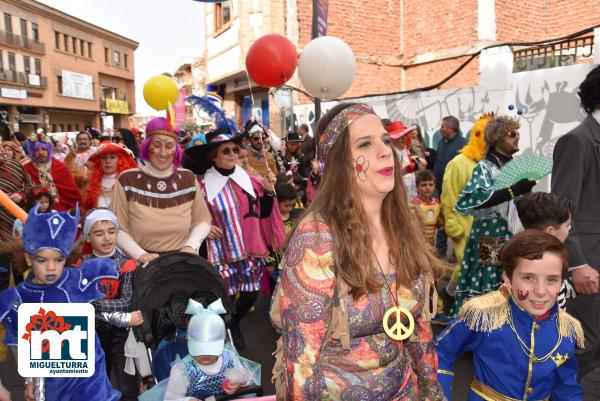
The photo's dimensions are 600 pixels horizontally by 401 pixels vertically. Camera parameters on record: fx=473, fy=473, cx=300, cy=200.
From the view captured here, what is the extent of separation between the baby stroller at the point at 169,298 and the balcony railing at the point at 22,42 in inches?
1720

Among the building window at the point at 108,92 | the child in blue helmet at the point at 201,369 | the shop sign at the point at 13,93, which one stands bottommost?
the child in blue helmet at the point at 201,369

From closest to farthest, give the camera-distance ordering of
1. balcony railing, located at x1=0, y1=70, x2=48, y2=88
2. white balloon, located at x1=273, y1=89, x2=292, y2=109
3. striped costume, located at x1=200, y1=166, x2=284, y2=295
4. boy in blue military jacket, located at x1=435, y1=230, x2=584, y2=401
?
boy in blue military jacket, located at x1=435, y1=230, x2=584, y2=401
striped costume, located at x1=200, y1=166, x2=284, y2=295
white balloon, located at x1=273, y1=89, x2=292, y2=109
balcony railing, located at x1=0, y1=70, x2=48, y2=88

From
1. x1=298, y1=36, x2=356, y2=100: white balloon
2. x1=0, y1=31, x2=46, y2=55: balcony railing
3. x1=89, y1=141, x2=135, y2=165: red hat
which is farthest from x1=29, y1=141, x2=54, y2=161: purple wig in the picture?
x1=0, y1=31, x2=46, y2=55: balcony railing

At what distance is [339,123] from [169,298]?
1902 mm

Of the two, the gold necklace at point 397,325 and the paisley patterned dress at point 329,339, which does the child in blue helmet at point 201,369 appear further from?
the gold necklace at point 397,325

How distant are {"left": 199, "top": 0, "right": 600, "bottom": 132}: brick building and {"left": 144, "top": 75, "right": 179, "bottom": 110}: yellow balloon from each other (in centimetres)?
950

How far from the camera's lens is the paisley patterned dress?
4.82ft

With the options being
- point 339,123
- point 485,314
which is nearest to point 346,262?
point 339,123

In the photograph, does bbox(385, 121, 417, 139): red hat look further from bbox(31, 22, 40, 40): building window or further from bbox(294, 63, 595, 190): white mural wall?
bbox(31, 22, 40, 40): building window

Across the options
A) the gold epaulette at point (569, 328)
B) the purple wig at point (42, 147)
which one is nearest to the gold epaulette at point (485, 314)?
the gold epaulette at point (569, 328)

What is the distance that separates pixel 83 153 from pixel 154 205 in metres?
4.83

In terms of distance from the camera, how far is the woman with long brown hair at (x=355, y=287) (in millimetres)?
1500

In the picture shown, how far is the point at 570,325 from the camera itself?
7.09ft

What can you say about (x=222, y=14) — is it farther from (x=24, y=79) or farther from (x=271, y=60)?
(x=24, y=79)
